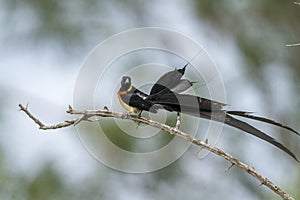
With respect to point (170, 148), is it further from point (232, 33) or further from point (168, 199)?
point (232, 33)

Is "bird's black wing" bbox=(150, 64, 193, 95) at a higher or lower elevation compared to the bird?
higher

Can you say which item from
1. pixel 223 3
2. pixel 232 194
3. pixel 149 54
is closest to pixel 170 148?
pixel 149 54

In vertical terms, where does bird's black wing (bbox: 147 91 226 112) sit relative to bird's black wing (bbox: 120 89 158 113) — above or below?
below

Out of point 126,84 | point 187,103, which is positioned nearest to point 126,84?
point 126,84

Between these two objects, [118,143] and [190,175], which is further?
[190,175]

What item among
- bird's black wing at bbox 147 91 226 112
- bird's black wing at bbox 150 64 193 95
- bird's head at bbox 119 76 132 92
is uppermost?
bird's head at bbox 119 76 132 92

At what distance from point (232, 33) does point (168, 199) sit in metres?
0.97

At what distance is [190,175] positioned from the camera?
3.59 m

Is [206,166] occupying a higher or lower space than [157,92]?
higher

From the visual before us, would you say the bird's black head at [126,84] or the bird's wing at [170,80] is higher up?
the bird's black head at [126,84]

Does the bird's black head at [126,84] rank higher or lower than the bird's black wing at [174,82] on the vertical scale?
higher

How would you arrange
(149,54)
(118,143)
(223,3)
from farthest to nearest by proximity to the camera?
(223,3)
(118,143)
(149,54)

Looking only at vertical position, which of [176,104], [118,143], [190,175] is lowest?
[176,104]

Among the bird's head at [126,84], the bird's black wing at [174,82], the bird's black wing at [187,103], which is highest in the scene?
the bird's head at [126,84]
